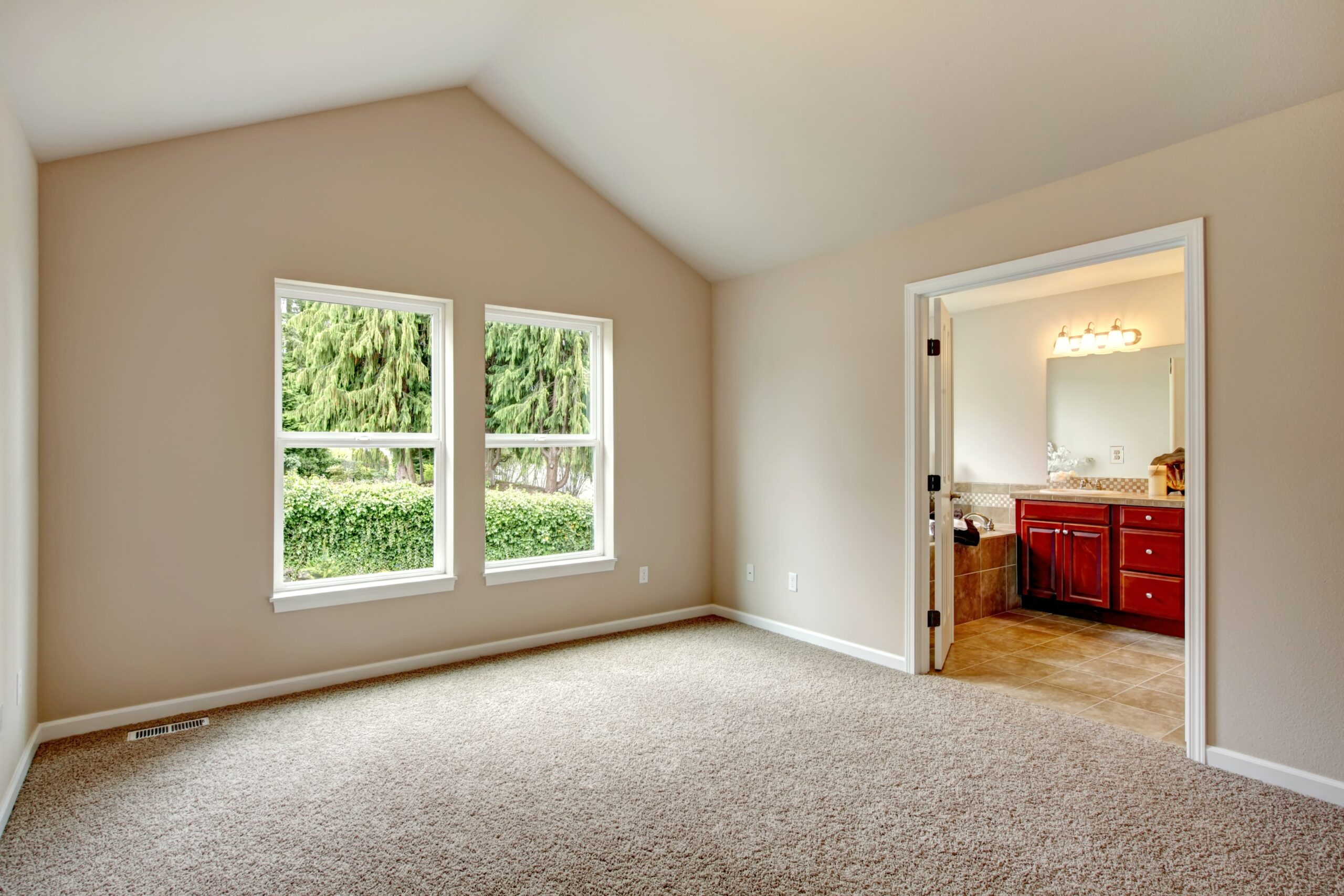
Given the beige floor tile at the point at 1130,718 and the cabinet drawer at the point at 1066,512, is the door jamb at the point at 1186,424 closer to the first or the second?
the beige floor tile at the point at 1130,718

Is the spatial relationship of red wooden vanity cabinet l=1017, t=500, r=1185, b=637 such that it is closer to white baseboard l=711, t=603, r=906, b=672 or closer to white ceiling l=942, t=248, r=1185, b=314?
white ceiling l=942, t=248, r=1185, b=314

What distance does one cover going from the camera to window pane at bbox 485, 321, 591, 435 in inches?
173

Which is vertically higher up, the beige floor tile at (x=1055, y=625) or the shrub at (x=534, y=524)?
the shrub at (x=534, y=524)

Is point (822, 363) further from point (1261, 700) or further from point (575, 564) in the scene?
point (1261, 700)

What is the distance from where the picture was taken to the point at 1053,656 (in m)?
4.32

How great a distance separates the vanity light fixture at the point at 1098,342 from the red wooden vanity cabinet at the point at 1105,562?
1266 millimetres

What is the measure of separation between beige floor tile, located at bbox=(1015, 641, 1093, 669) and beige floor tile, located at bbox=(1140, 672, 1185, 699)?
1.24 feet

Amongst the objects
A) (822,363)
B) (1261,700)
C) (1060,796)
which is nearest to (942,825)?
(1060,796)

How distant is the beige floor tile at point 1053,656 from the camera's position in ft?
13.7

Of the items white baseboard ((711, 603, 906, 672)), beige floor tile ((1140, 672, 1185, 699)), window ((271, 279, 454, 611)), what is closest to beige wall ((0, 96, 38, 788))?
window ((271, 279, 454, 611))

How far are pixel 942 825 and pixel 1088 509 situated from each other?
3.60 metres

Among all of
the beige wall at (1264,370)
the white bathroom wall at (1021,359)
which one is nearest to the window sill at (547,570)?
the beige wall at (1264,370)

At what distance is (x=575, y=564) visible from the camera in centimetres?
460

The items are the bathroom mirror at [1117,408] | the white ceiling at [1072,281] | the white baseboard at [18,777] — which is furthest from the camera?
the bathroom mirror at [1117,408]
